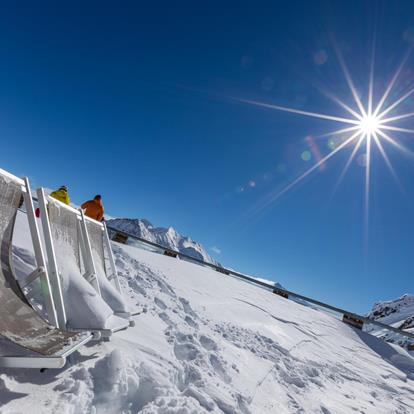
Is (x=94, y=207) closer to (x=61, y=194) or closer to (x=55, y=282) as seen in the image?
(x=61, y=194)

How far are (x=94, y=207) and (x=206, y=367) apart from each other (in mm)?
5702

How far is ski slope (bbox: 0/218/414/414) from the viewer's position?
98.7 inches

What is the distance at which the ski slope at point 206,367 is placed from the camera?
2.51 meters

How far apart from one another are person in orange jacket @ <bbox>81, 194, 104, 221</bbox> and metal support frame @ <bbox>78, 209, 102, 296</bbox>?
4034 mm

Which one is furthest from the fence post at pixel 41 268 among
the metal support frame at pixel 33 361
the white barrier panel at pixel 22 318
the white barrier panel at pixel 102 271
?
the white barrier panel at pixel 102 271

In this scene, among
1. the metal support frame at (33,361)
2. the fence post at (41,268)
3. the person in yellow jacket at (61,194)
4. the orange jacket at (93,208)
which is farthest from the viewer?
the orange jacket at (93,208)

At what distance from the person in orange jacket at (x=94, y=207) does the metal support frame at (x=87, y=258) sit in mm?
4034

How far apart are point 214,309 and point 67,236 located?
14.5ft

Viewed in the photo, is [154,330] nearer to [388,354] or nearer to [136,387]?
[136,387]

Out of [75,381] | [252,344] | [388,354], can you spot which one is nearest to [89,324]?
[75,381]

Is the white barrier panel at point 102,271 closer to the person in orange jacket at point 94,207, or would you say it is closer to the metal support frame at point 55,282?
the metal support frame at point 55,282

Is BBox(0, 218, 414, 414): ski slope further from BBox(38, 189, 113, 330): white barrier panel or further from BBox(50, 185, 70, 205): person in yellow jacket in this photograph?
BBox(50, 185, 70, 205): person in yellow jacket

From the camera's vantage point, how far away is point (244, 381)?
4012 mm

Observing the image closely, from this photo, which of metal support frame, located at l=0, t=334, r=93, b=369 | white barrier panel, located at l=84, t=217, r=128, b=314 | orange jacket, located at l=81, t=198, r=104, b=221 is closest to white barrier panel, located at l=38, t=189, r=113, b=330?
white barrier panel, located at l=84, t=217, r=128, b=314
